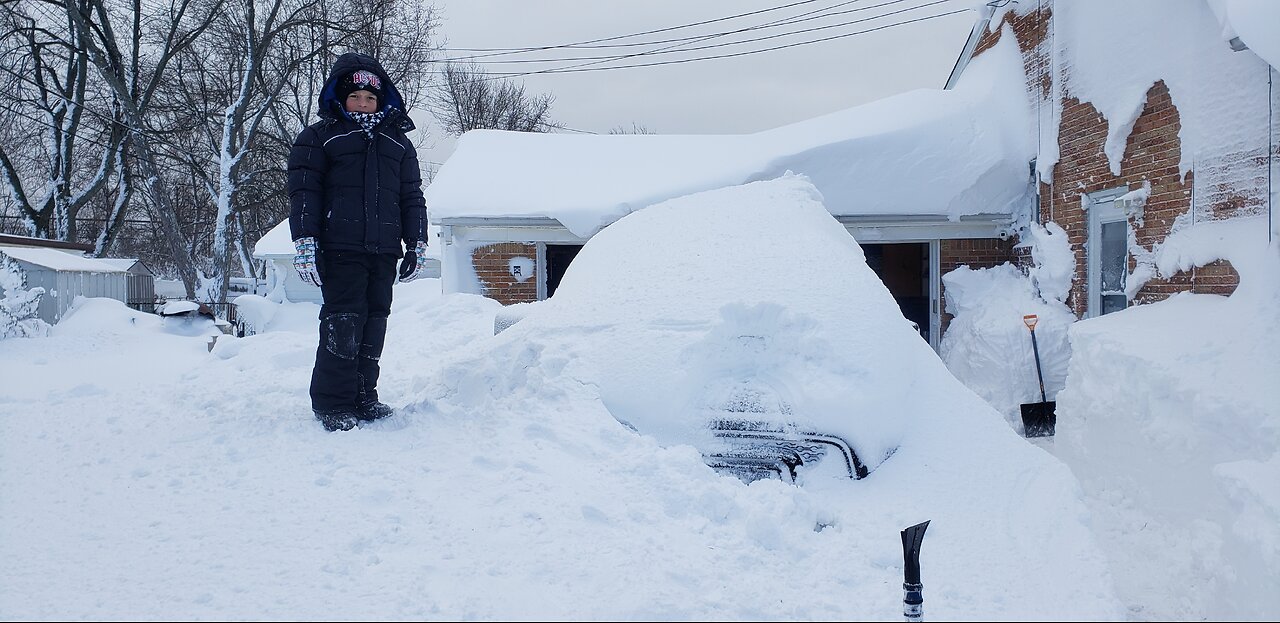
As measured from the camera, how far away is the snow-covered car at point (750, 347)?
124 inches

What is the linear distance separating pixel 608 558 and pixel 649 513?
1.08 feet

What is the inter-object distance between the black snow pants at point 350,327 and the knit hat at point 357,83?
2.56ft

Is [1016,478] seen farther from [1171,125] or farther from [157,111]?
[157,111]

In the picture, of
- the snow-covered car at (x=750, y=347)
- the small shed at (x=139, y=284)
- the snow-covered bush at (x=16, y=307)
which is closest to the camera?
the snow-covered car at (x=750, y=347)

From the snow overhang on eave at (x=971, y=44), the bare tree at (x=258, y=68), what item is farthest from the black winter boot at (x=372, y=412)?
the bare tree at (x=258, y=68)

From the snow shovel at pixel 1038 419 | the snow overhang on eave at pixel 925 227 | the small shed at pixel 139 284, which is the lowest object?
the snow shovel at pixel 1038 419

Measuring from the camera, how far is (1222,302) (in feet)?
18.2

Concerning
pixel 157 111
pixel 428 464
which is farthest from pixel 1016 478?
pixel 157 111

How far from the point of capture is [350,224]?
3816mm

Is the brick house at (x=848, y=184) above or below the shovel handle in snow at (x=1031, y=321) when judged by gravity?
above

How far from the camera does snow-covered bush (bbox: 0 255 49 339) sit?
30.3 ft

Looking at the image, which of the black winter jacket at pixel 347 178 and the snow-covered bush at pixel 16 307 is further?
the snow-covered bush at pixel 16 307

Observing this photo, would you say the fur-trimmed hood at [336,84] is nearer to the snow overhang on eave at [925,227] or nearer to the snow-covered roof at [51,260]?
the snow overhang on eave at [925,227]

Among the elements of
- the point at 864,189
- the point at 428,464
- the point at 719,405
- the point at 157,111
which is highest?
the point at 157,111
